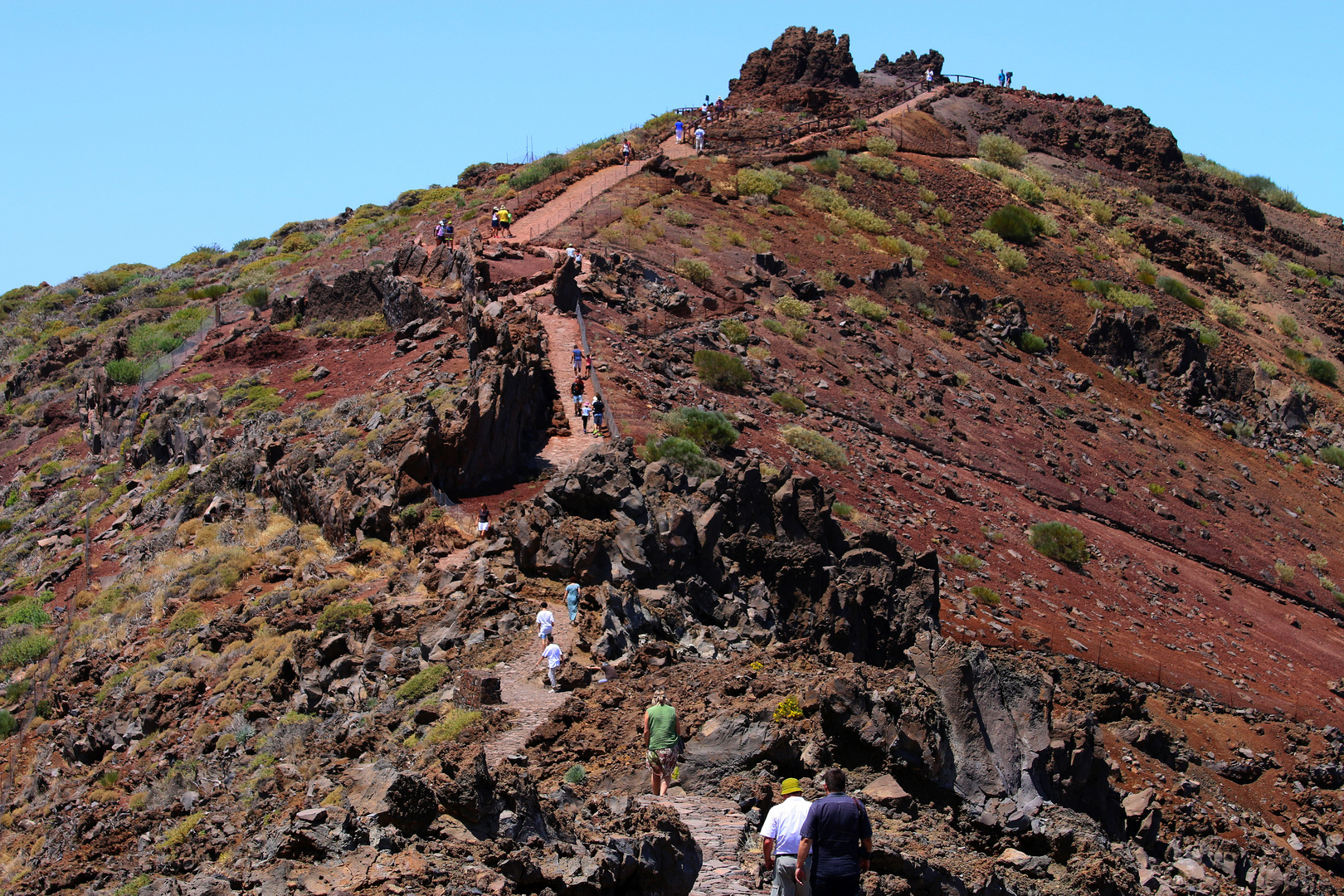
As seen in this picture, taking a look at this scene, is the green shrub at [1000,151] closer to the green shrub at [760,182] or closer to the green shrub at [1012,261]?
the green shrub at [1012,261]

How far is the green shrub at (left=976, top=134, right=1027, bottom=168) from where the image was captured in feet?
222

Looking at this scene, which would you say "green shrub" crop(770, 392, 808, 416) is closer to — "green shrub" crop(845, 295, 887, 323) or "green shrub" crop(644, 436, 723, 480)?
"green shrub" crop(644, 436, 723, 480)

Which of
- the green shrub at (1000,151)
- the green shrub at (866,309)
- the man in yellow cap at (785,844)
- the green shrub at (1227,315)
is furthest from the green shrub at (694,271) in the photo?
the man in yellow cap at (785,844)

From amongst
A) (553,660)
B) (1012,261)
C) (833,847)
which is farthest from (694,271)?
(833,847)

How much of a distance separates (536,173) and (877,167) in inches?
658

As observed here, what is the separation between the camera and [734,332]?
1527 inches

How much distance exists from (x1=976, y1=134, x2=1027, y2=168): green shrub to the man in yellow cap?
63.5 meters

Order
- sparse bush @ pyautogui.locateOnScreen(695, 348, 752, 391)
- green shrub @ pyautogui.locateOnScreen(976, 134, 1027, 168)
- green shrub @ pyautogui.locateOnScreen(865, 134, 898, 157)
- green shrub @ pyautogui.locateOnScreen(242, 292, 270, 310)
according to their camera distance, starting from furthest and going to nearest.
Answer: green shrub @ pyautogui.locateOnScreen(976, 134, 1027, 168)
green shrub @ pyautogui.locateOnScreen(865, 134, 898, 157)
green shrub @ pyautogui.locateOnScreen(242, 292, 270, 310)
sparse bush @ pyautogui.locateOnScreen(695, 348, 752, 391)

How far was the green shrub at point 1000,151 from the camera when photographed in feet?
A: 222

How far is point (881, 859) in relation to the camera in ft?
31.1

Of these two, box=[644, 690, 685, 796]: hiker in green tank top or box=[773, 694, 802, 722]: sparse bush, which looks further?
box=[773, 694, 802, 722]: sparse bush

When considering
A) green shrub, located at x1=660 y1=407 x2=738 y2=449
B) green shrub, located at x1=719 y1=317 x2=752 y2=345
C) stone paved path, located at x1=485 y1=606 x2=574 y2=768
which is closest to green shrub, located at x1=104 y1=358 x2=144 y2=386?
green shrub, located at x1=719 y1=317 x2=752 y2=345

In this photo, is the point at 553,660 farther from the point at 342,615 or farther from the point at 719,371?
the point at 719,371

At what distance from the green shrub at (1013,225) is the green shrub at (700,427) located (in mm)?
33890
